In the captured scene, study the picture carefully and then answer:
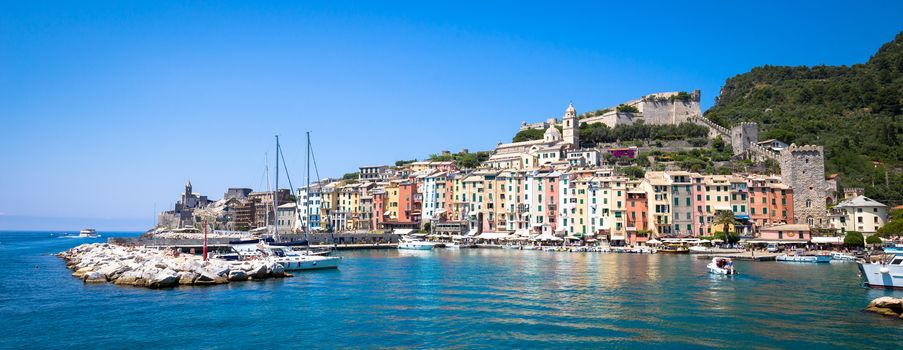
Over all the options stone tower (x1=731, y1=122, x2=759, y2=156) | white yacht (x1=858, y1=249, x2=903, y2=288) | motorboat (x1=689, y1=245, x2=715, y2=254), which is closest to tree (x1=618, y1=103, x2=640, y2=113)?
stone tower (x1=731, y1=122, x2=759, y2=156)

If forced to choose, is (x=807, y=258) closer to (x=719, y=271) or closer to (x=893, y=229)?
(x=893, y=229)

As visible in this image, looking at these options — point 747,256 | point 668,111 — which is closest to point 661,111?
point 668,111

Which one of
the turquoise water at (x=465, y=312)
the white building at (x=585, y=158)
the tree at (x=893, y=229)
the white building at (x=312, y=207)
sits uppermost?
the white building at (x=585, y=158)

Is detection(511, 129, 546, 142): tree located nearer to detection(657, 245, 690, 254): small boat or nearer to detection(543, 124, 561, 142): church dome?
detection(543, 124, 561, 142): church dome

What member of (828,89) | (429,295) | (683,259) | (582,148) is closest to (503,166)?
(582,148)

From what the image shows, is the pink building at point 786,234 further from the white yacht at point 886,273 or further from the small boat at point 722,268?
the white yacht at point 886,273

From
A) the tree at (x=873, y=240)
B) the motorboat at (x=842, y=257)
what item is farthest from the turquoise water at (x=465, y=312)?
the tree at (x=873, y=240)

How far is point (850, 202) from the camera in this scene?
65.8 m

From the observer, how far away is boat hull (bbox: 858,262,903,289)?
33.6 m

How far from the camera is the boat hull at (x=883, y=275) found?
33.6 m

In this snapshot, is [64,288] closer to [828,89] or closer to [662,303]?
[662,303]

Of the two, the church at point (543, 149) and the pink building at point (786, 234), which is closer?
the pink building at point (786, 234)

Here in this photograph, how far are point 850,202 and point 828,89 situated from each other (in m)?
56.3

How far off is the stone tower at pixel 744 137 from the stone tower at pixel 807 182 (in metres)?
18.8
